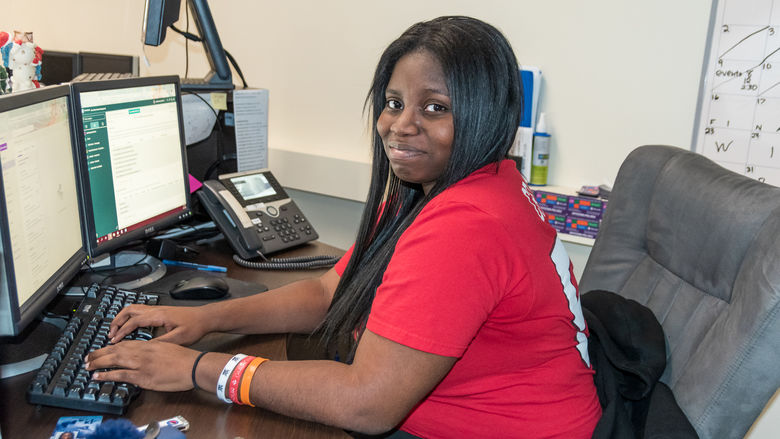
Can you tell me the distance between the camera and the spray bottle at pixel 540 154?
2.06 m

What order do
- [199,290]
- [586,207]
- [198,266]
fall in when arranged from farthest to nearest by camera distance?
[586,207] → [198,266] → [199,290]

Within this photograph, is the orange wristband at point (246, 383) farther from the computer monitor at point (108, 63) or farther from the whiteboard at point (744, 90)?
the computer monitor at point (108, 63)

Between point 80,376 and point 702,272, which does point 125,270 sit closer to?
point 80,376

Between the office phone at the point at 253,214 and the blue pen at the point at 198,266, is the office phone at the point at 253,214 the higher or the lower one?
the higher one

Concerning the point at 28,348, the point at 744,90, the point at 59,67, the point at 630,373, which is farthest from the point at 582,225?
the point at 59,67

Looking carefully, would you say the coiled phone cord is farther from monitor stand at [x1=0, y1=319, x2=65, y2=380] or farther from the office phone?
monitor stand at [x1=0, y1=319, x2=65, y2=380]

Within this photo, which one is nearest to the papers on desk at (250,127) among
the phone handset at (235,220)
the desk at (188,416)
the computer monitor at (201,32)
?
the computer monitor at (201,32)

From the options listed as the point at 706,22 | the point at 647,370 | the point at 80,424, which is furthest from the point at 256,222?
the point at 706,22

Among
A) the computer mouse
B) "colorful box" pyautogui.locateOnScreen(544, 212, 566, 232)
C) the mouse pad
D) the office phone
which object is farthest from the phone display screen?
"colorful box" pyautogui.locateOnScreen(544, 212, 566, 232)

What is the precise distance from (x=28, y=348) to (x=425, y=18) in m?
1.70

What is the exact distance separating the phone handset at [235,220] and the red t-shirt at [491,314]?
0.76 meters

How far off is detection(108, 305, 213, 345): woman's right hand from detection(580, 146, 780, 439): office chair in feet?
2.50

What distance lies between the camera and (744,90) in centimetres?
180

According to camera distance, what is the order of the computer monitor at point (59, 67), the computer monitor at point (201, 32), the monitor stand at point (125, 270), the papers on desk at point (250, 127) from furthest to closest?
the computer monitor at point (59, 67) → the papers on desk at point (250, 127) → the computer monitor at point (201, 32) → the monitor stand at point (125, 270)
